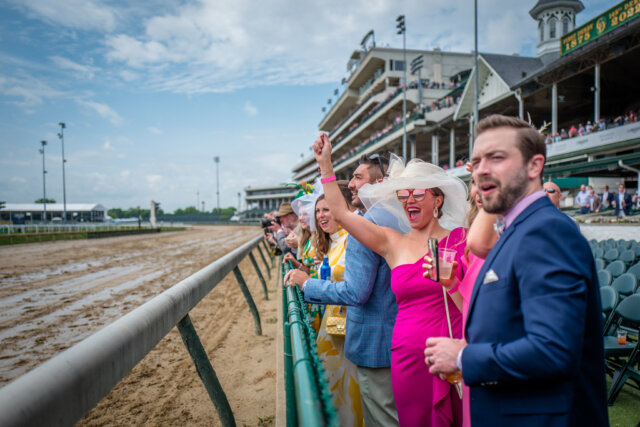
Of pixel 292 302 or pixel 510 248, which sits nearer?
pixel 510 248

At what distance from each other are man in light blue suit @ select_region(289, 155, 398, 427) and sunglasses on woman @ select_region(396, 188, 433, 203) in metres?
0.24

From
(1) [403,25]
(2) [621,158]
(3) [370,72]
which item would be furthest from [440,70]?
(2) [621,158]

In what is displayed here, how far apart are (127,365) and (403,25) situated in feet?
106

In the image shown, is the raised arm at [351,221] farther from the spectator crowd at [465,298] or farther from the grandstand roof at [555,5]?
the grandstand roof at [555,5]

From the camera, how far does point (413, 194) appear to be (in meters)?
2.25

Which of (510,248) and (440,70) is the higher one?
(440,70)

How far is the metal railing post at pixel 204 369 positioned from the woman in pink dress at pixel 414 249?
1.09 metres

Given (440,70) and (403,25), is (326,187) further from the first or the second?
(440,70)

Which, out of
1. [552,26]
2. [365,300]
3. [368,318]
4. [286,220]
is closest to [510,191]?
[365,300]

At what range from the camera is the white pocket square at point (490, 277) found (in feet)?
4.27

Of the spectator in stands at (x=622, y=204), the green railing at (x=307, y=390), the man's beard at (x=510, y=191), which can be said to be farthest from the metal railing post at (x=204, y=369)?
the spectator in stands at (x=622, y=204)

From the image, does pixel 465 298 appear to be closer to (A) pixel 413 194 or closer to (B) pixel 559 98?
(A) pixel 413 194

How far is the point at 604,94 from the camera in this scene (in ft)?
76.0

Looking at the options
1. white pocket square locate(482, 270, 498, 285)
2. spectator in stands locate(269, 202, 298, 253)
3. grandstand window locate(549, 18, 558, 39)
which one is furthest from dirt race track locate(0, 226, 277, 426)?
grandstand window locate(549, 18, 558, 39)
